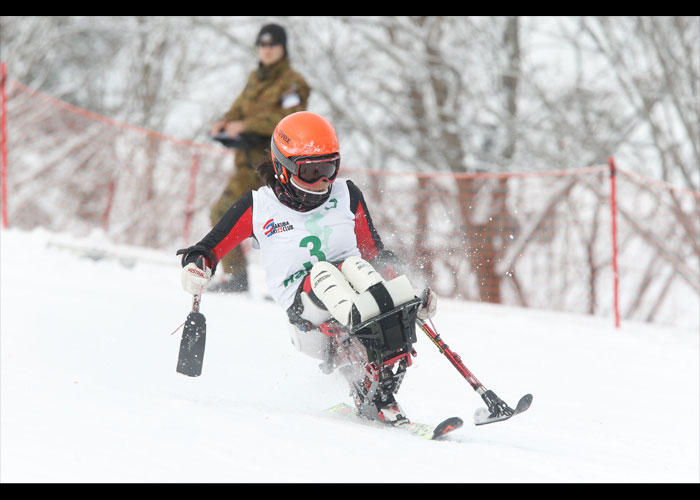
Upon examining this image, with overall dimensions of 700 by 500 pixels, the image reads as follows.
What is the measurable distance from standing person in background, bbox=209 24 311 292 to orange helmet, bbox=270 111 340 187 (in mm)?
2118

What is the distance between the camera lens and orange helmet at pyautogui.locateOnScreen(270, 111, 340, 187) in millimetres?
3461

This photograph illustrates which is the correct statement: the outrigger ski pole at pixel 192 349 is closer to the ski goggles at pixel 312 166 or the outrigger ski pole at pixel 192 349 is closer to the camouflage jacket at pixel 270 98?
the ski goggles at pixel 312 166

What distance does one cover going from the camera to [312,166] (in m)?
3.48

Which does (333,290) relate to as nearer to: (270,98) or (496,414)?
(496,414)

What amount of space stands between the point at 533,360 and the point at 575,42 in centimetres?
670

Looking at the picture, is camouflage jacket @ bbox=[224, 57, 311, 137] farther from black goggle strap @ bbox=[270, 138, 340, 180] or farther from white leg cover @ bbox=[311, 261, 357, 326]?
white leg cover @ bbox=[311, 261, 357, 326]

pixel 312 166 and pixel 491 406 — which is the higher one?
pixel 312 166

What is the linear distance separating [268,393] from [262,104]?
2.48m

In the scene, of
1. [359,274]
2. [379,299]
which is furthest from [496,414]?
[359,274]

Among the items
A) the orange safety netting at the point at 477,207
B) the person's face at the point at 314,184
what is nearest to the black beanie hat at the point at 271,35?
the orange safety netting at the point at 477,207

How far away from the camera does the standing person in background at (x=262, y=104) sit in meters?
5.69

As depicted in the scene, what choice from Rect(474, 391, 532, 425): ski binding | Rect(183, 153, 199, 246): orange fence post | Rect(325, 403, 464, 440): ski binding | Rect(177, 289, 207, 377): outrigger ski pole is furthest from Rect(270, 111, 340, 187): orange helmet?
Rect(183, 153, 199, 246): orange fence post

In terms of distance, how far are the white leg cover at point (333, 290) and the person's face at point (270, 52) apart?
2774mm

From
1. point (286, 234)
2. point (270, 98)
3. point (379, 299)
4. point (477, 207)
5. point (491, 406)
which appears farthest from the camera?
point (477, 207)
